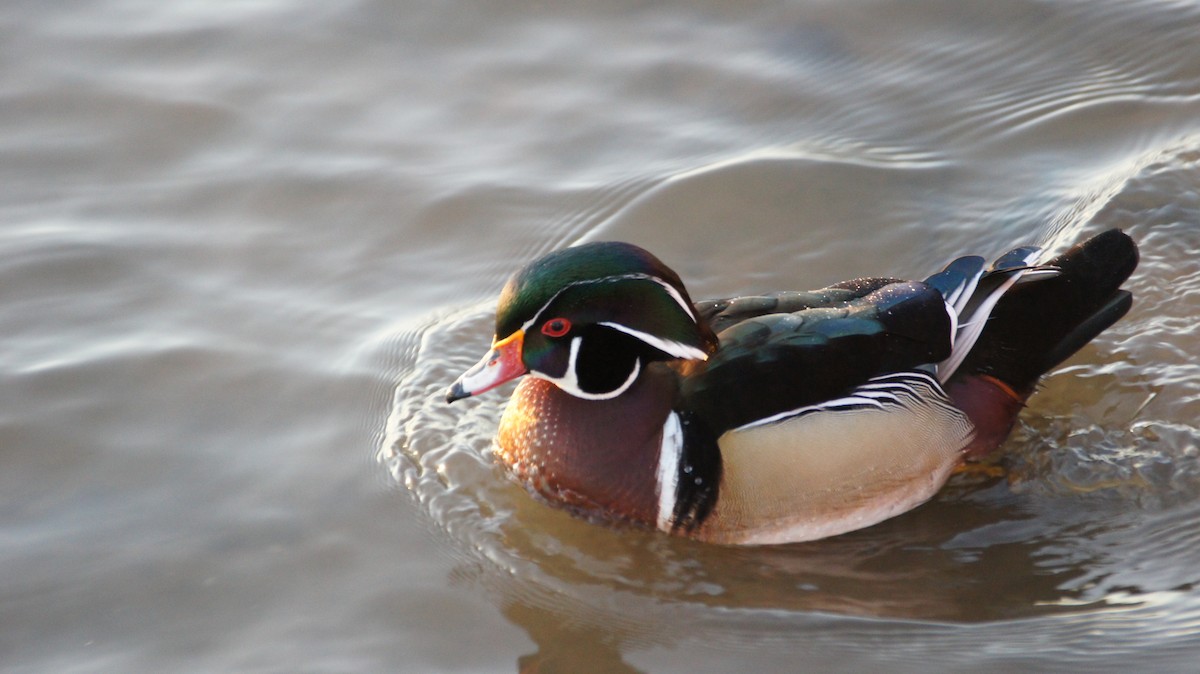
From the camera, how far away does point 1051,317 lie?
18.3 feet

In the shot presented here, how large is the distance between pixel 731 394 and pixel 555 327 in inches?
28.6

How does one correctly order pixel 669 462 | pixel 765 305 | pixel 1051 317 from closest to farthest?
pixel 669 462 < pixel 765 305 < pixel 1051 317

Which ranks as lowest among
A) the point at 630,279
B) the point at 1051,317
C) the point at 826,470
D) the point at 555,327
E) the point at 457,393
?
the point at 826,470

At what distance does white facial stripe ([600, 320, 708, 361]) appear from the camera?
5.04 meters

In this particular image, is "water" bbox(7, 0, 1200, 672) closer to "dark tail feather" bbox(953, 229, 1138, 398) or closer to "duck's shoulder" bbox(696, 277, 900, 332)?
"dark tail feather" bbox(953, 229, 1138, 398)

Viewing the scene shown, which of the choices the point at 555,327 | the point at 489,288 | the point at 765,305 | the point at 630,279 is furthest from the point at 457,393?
the point at 489,288

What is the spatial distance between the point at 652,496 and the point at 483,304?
190 centimetres

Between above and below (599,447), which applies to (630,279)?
above

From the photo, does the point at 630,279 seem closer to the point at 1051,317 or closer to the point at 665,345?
the point at 665,345

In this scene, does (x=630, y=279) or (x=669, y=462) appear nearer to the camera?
(x=630, y=279)

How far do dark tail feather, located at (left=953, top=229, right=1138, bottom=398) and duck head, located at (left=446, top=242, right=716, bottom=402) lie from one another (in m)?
1.33

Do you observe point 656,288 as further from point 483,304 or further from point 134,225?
point 134,225

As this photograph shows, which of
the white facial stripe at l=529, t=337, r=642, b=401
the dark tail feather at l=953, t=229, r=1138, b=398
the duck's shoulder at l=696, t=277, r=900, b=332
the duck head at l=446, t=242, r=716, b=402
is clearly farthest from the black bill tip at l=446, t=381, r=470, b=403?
the dark tail feather at l=953, t=229, r=1138, b=398

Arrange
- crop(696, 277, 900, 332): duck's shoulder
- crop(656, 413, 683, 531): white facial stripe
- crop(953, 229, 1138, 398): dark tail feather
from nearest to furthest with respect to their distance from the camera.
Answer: crop(656, 413, 683, 531): white facial stripe
crop(696, 277, 900, 332): duck's shoulder
crop(953, 229, 1138, 398): dark tail feather
